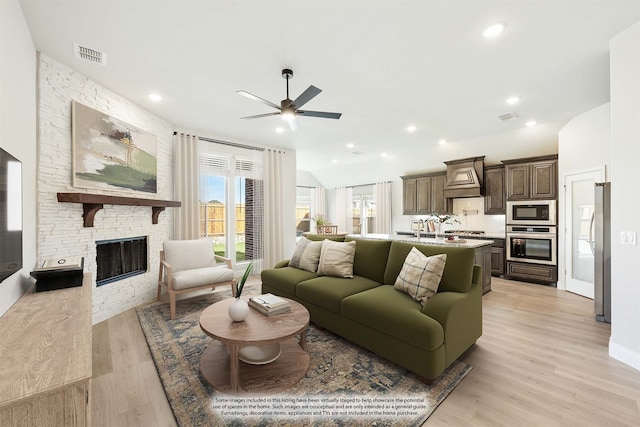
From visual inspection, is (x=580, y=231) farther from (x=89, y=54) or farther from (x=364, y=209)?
(x=89, y=54)

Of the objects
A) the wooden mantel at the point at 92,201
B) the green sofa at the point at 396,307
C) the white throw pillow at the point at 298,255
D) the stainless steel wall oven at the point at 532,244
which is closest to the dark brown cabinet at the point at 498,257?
the stainless steel wall oven at the point at 532,244

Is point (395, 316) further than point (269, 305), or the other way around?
point (269, 305)

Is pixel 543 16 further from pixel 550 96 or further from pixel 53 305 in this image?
pixel 53 305

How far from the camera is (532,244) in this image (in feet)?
16.0

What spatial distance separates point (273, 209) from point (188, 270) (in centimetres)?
238

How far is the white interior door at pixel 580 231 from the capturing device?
4016 millimetres

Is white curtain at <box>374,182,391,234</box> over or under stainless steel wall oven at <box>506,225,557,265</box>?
over

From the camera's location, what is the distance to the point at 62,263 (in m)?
2.33

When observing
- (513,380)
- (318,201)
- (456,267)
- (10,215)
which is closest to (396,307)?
(456,267)

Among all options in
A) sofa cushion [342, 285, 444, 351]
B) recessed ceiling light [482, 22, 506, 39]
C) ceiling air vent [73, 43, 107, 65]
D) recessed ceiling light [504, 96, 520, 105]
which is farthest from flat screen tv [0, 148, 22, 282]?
recessed ceiling light [504, 96, 520, 105]

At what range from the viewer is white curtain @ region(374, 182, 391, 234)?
294 inches

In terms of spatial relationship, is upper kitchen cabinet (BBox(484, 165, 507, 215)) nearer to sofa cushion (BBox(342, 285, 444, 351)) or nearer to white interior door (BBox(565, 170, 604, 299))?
white interior door (BBox(565, 170, 604, 299))

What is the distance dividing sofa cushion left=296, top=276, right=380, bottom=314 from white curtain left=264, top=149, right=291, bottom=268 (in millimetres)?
2731

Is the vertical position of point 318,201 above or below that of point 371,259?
above
